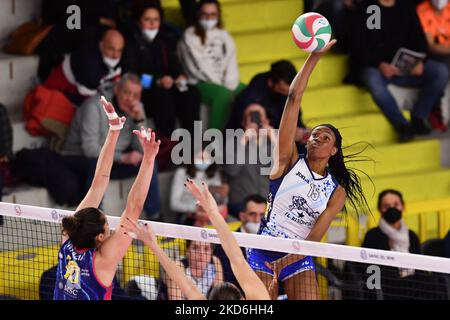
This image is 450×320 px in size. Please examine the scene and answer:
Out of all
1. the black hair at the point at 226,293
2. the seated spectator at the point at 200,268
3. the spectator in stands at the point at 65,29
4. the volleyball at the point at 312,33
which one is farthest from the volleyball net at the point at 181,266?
the spectator in stands at the point at 65,29

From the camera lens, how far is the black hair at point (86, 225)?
9945 mm

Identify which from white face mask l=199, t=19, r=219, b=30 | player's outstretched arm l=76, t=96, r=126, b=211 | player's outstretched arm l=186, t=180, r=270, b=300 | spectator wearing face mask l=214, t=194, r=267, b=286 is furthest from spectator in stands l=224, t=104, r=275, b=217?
player's outstretched arm l=186, t=180, r=270, b=300

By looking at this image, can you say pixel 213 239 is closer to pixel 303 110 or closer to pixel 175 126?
pixel 175 126

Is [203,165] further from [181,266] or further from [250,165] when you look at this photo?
A: [181,266]

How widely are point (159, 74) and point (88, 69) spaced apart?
0.91 meters

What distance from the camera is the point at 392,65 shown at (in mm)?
17031

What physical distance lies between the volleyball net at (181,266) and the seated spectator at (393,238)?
0.01 metres

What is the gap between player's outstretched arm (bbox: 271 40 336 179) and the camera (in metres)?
10.7

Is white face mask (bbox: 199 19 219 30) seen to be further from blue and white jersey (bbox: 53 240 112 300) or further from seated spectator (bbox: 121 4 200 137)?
blue and white jersey (bbox: 53 240 112 300)

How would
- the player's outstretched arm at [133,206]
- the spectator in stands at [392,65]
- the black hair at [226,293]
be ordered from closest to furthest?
the black hair at [226,293]
the player's outstretched arm at [133,206]
the spectator in stands at [392,65]

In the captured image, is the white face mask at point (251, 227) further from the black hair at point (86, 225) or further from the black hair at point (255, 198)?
the black hair at point (86, 225)

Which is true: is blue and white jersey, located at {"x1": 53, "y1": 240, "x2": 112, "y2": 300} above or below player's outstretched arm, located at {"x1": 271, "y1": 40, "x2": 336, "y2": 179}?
below

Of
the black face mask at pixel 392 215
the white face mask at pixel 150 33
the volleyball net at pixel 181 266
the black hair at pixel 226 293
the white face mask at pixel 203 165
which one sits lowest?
the volleyball net at pixel 181 266

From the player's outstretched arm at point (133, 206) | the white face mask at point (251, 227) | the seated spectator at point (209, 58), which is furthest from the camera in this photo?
the seated spectator at point (209, 58)
